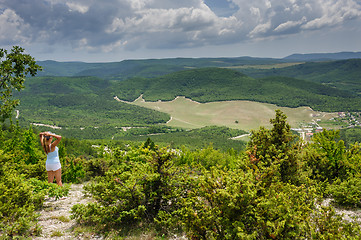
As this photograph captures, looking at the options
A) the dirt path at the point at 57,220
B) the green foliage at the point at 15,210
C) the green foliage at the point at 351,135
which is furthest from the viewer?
the green foliage at the point at 351,135

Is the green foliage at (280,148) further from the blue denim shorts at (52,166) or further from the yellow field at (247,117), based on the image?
the yellow field at (247,117)

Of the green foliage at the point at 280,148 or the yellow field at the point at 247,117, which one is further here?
the yellow field at the point at 247,117

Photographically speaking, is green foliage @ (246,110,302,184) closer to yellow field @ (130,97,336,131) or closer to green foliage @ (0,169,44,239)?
green foliage @ (0,169,44,239)

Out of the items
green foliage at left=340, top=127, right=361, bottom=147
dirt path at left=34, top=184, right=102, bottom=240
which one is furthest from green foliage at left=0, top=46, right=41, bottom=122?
green foliage at left=340, top=127, right=361, bottom=147

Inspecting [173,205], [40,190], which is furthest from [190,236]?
[40,190]

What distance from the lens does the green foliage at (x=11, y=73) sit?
11.8 m

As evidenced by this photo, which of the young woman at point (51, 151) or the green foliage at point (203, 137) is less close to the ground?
the young woman at point (51, 151)

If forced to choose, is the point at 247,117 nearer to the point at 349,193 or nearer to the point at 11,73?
the point at 349,193

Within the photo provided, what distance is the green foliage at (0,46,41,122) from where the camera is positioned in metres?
11.8

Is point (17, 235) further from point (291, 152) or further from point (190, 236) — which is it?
point (291, 152)

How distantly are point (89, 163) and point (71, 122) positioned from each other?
564ft

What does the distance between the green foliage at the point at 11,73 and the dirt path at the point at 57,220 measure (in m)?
5.21

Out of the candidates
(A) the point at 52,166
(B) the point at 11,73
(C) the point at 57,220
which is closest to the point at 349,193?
(C) the point at 57,220

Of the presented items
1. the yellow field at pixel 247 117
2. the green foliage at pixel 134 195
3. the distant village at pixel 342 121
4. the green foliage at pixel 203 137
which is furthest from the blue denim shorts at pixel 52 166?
the yellow field at pixel 247 117
